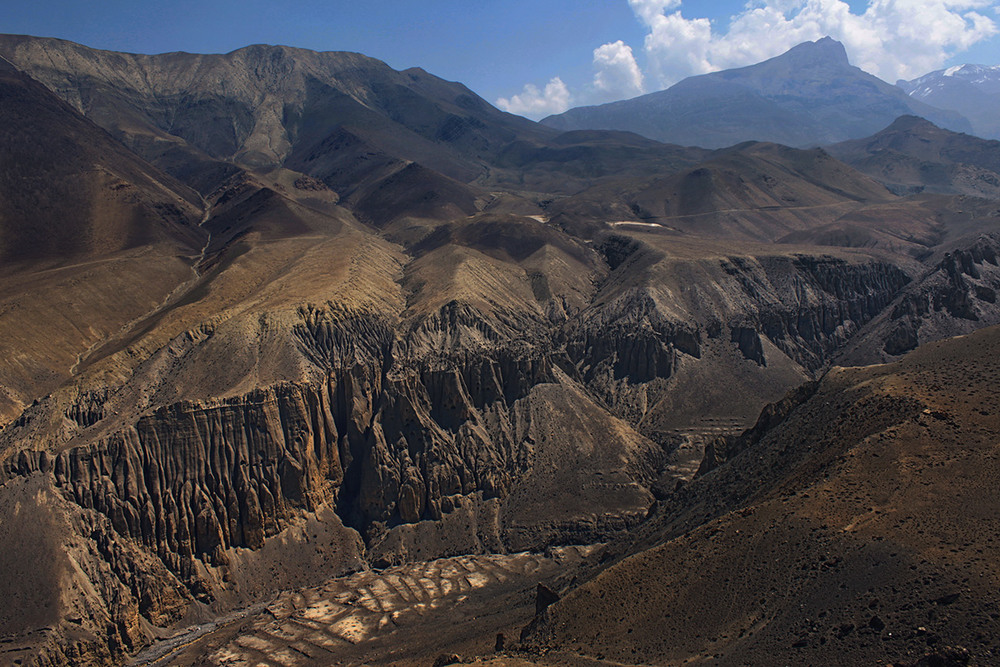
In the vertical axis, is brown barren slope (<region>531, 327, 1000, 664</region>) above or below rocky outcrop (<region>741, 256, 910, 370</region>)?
below

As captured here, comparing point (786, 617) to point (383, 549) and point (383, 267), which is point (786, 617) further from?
point (383, 267)

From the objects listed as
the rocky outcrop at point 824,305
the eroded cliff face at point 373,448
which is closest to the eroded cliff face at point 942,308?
the rocky outcrop at point 824,305

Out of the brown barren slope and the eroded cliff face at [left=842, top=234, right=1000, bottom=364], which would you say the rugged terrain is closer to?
the eroded cliff face at [left=842, top=234, right=1000, bottom=364]

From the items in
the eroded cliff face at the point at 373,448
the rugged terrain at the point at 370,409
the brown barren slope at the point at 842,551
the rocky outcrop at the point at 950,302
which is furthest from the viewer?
the rocky outcrop at the point at 950,302

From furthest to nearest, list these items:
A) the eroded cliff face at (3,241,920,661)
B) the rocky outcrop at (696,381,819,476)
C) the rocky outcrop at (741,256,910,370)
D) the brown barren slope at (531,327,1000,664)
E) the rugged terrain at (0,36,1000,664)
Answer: the rocky outcrop at (741,256,910,370) < the eroded cliff face at (3,241,920,661) < the rugged terrain at (0,36,1000,664) < the rocky outcrop at (696,381,819,476) < the brown barren slope at (531,327,1000,664)

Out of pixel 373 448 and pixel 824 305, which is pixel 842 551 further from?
pixel 824 305

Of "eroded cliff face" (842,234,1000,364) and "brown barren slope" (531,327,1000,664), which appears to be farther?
"eroded cliff face" (842,234,1000,364)

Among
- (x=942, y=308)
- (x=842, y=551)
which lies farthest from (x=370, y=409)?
(x=942, y=308)

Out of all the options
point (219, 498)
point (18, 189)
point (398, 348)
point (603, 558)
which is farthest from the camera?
point (18, 189)

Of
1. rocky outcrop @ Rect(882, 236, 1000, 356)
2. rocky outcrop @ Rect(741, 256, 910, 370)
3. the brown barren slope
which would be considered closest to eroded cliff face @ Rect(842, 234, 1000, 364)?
rocky outcrop @ Rect(882, 236, 1000, 356)

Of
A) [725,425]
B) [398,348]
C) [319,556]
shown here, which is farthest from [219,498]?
[725,425]

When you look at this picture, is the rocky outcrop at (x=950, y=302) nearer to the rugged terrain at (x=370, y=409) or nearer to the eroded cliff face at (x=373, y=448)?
the rugged terrain at (x=370, y=409)
